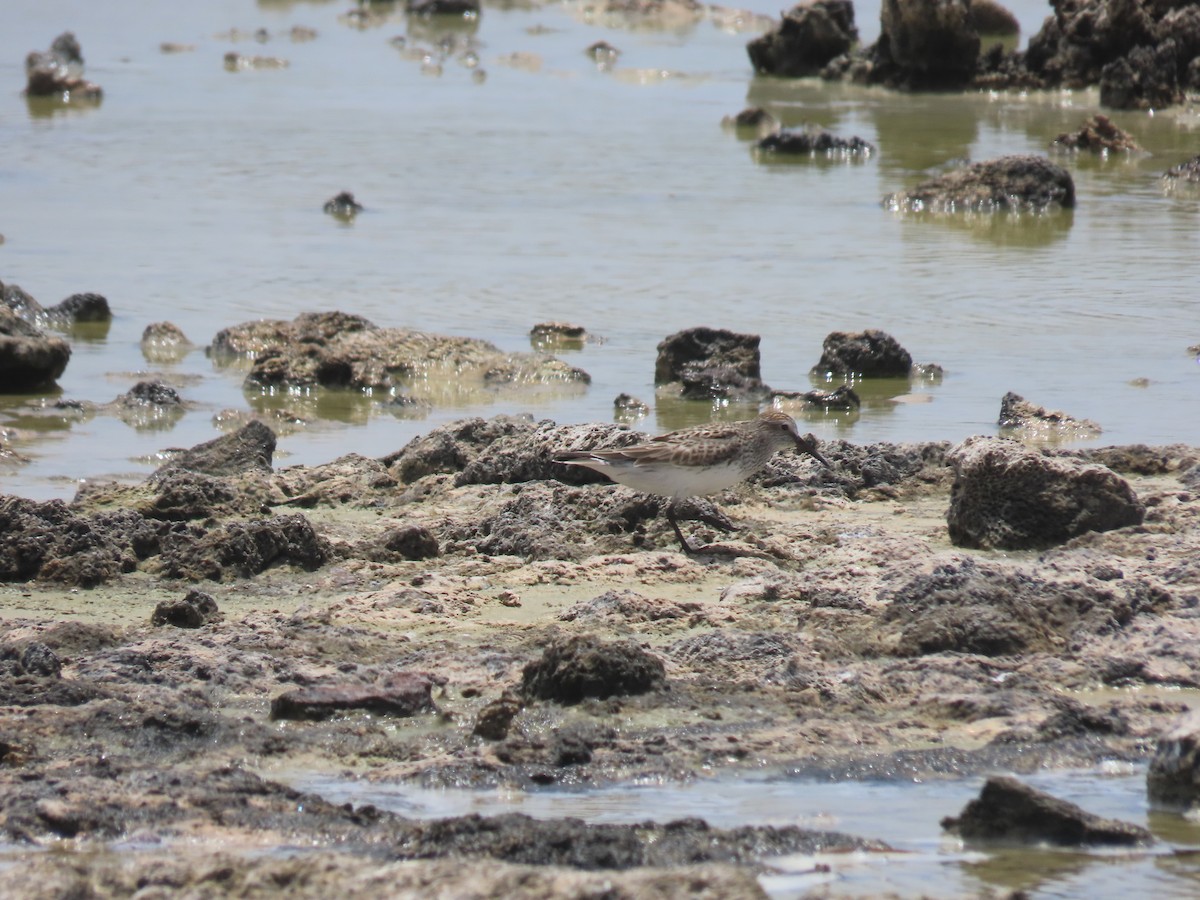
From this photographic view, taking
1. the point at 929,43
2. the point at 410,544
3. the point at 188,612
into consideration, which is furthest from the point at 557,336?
the point at 929,43

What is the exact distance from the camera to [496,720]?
576 centimetres

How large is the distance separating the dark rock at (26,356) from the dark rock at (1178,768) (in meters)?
8.64

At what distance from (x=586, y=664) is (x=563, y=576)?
1.67 m

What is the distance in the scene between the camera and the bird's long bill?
904 cm

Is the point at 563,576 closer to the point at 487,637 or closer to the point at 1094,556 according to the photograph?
the point at 487,637

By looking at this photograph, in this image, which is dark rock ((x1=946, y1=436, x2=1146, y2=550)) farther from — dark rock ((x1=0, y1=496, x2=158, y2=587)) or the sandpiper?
dark rock ((x1=0, y1=496, x2=158, y2=587))

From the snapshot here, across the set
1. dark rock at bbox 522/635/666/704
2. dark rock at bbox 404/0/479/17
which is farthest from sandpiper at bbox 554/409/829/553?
dark rock at bbox 404/0/479/17

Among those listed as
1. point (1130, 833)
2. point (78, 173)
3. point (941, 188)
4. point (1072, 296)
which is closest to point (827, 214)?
point (941, 188)

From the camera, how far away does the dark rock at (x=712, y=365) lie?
1203cm

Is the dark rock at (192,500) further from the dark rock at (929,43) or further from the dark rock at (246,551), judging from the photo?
the dark rock at (929,43)

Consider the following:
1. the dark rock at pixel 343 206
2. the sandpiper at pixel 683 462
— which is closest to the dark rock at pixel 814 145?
the dark rock at pixel 343 206

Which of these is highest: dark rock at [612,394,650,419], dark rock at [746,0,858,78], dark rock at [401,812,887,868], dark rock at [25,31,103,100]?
dark rock at [746,0,858,78]

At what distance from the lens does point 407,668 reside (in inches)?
254

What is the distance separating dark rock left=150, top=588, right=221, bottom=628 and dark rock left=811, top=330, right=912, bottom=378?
636cm
